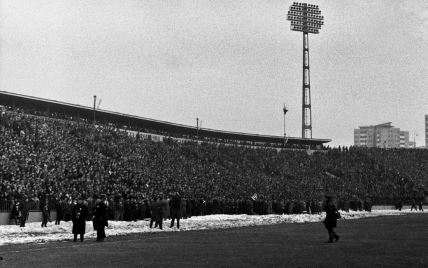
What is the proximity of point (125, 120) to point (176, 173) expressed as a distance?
16287 mm

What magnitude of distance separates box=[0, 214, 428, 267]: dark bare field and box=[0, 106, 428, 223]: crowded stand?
9105 millimetres

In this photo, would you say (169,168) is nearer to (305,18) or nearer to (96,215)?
(96,215)

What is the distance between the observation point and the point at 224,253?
17.2m

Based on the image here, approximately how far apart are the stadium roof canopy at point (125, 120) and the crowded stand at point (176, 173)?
200 centimetres

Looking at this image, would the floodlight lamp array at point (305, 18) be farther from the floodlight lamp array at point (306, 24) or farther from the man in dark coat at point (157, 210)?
the man in dark coat at point (157, 210)

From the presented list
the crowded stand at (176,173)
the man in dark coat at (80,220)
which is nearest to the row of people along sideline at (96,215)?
the man in dark coat at (80,220)

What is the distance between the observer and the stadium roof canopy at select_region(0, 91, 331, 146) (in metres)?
53.6

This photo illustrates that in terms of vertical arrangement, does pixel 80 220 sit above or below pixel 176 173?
below

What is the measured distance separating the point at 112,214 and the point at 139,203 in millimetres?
2567

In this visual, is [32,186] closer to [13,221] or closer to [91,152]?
[13,221]

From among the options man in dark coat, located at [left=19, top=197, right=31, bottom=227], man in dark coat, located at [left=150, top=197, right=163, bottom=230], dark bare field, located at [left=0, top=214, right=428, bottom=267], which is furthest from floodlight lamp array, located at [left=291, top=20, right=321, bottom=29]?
dark bare field, located at [left=0, top=214, right=428, bottom=267]

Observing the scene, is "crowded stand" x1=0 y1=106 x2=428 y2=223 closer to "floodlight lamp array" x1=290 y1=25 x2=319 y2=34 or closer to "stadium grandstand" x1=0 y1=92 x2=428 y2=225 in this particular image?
"stadium grandstand" x1=0 y1=92 x2=428 y2=225

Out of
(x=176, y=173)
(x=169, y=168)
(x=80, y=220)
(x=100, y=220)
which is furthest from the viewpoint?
(x=169, y=168)

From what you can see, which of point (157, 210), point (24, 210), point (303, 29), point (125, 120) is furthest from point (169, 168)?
point (303, 29)
